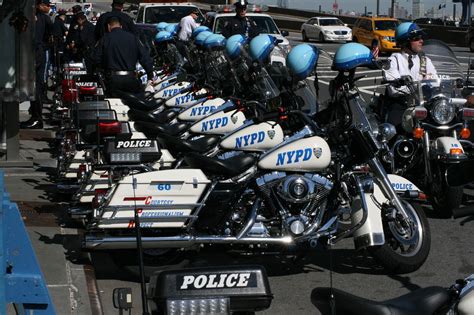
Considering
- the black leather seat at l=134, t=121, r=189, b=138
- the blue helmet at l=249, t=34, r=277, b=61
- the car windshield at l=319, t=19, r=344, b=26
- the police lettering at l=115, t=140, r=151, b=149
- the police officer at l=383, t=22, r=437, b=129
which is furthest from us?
the car windshield at l=319, t=19, r=344, b=26

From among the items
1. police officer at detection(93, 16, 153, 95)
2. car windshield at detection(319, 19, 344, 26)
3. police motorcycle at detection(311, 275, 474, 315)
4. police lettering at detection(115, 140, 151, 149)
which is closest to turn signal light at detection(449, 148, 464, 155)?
police lettering at detection(115, 140, 151, 149)

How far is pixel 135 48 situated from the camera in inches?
530

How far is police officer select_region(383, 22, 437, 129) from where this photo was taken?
426 inches

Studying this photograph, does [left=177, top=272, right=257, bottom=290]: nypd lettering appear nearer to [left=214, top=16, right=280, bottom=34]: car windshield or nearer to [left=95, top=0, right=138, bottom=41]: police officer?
[left=95, top=0, right=138, bottom=41]: police officer

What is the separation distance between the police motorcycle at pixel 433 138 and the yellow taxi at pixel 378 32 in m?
30.9

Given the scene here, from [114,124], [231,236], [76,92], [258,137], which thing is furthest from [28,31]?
[231,236]

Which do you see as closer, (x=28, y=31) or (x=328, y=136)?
(x=328, y=136)

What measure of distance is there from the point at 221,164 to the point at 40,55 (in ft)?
35.9

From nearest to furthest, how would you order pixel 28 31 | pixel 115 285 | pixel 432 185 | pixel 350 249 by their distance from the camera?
pixel 115 285 < pixel 350 249 < pixel 432 185 < pixel 28 31

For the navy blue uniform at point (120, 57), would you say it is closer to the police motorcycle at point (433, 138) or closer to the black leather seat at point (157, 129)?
the black leather seat at point (157, 129)

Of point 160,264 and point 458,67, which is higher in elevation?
point 458,67

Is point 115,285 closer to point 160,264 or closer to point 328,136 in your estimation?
point 160,264

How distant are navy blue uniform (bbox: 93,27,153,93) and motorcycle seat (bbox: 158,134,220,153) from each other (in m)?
4.53

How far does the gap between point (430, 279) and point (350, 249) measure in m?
1.16
